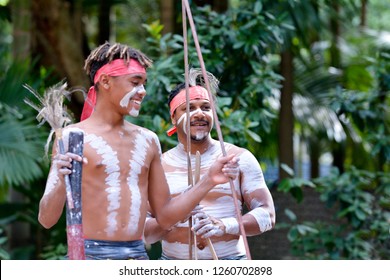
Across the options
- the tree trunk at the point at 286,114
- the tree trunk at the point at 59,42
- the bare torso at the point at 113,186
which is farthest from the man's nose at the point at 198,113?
the tree trunk at the point at 286,114

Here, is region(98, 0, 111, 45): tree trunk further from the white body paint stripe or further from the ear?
the white body paint stripe

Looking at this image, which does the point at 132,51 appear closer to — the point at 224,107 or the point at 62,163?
the point at 62,163

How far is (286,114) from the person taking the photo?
888 centimetres

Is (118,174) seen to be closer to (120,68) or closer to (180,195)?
(180,195)

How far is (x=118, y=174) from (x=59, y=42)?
480 centimetres

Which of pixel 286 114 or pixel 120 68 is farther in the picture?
pixel 286 114

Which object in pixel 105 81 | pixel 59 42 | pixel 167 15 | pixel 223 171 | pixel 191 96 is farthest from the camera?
pixel 59 42

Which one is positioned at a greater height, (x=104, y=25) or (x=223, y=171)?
(x=104, y=25)

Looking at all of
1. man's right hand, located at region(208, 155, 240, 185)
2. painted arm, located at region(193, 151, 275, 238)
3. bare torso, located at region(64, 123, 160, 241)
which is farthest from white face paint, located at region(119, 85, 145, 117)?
painted arm, located at region(193, 151, 275, 238)

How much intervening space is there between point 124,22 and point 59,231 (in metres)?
4.44

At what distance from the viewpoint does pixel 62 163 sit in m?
3.15

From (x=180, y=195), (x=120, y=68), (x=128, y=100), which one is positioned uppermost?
(x=120, y=68)

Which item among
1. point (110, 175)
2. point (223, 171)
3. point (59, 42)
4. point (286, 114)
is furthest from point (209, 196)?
point (286, 114)

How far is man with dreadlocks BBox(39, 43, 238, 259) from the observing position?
3424mm
